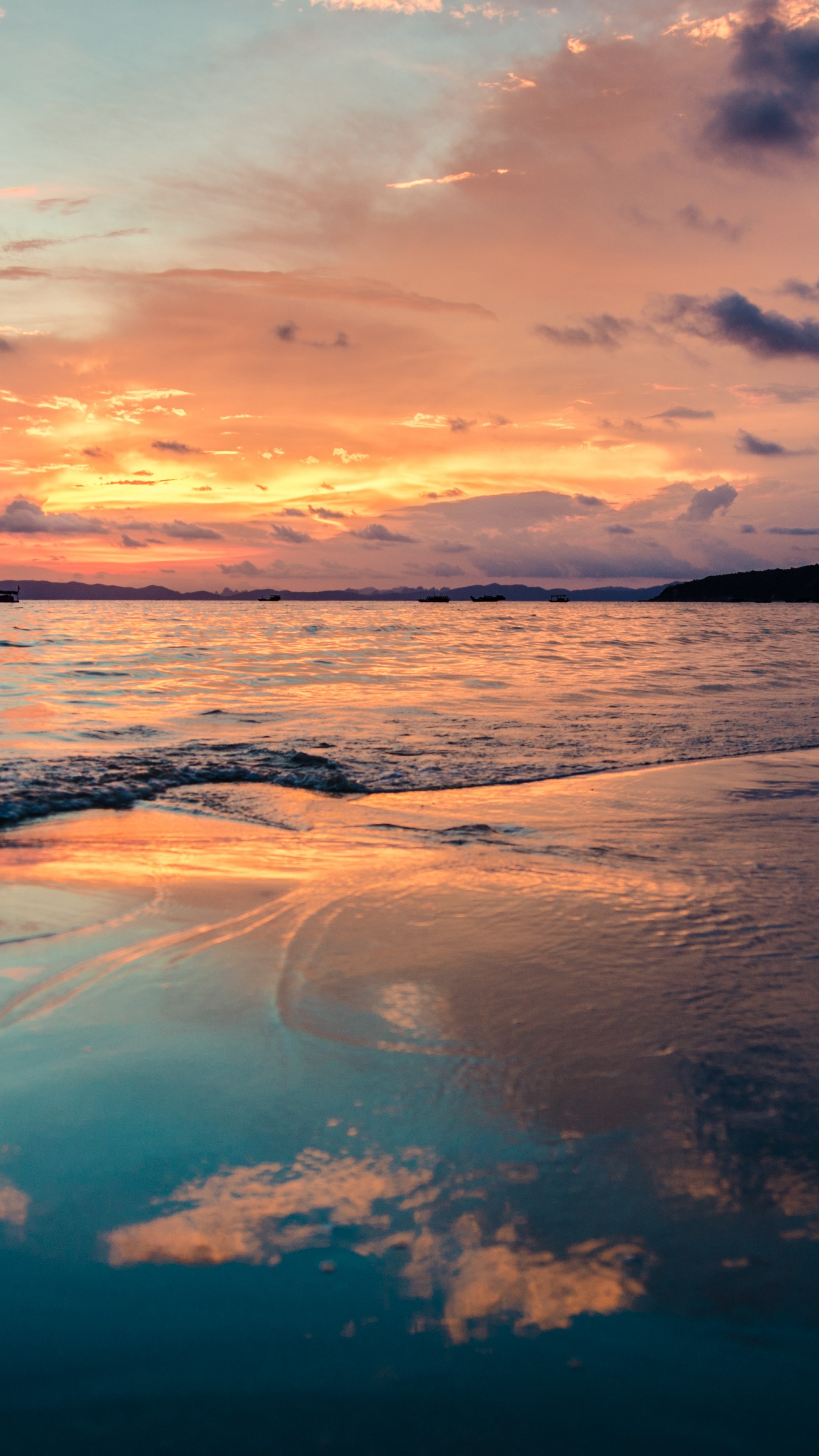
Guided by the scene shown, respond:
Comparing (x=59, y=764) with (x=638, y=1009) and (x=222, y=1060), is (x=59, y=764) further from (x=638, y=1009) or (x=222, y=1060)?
(x=638, y=1009)

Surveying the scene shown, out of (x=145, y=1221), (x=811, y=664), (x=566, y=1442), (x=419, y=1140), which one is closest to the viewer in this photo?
(x=566, y=1442)

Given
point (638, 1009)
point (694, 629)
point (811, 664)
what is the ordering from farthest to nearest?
point (694, 629)
point (811, 664)
point (638, 1009)

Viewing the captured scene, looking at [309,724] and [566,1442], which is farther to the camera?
[309,724]

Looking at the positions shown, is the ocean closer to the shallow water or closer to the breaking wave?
the breaking wave

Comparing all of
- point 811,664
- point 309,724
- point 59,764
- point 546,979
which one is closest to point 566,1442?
point 546,979

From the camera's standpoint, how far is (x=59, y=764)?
830 cm

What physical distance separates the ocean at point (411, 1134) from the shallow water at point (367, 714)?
1.67 metres

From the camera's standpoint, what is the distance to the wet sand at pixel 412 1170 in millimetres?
1636

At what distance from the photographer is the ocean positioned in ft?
5.39

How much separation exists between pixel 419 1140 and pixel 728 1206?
0.81 m

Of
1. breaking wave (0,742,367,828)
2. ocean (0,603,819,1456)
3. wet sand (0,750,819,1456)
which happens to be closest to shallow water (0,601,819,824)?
breaking wave (0,742,367,828)

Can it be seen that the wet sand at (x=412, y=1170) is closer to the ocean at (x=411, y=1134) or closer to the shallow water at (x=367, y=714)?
the ocean at (x=411, y=1134)

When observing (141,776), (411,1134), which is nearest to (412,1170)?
(411,1134)

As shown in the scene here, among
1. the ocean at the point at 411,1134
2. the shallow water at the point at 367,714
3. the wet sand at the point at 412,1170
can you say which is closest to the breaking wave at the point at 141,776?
the shallow water at the point at 367,714
